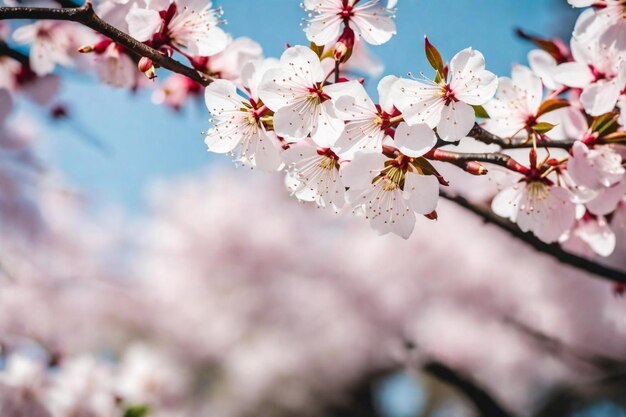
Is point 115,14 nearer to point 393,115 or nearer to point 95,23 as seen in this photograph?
point 95,23

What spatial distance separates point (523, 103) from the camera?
39.4 inches

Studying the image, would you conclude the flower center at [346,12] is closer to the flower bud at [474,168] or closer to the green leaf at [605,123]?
the flower bud at [474,168]

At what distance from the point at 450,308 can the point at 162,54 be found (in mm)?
3767

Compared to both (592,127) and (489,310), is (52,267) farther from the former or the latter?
(592,127)

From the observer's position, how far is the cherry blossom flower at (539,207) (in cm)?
94

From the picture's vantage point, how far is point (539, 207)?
0.97m

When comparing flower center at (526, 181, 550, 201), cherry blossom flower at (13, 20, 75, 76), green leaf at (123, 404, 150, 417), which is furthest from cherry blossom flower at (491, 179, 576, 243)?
green leaf at (123, 404, 150, 417)

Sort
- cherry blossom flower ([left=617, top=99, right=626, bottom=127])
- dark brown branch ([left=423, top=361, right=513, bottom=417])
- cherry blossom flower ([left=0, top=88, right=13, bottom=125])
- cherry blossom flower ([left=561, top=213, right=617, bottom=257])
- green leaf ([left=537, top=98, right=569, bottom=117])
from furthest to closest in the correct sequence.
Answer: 1. dark brown branch ([left=423, top=361, right=513, bottom=417])
2. cherry blossom flower ([left=0, top=88, right=13, bottom=125])
3. cherry blossom flower ([left=561, top=213, right=617, bottom=257])
4. green leaf ([left=537, top=98, right=569, bottom=117])
5. cherry blossom flower ([left=617, top=99, right=626, bottom=127])

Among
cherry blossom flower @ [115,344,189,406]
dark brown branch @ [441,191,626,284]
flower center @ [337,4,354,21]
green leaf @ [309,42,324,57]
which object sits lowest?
cherry blossom flower @ [115,344,189,406]

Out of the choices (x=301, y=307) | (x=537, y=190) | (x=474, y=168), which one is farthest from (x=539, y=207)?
(x=301, y=307)

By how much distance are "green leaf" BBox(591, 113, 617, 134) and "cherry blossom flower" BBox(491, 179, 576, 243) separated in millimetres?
118

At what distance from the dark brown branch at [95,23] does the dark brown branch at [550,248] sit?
60 cm

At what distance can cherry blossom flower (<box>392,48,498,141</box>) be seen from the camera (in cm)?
77

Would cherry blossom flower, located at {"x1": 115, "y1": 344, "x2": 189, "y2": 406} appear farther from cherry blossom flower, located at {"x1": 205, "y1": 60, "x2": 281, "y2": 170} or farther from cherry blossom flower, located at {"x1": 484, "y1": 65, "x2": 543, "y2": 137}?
cherry blossom flower, located at {"x1": 484, "y1": 65, "x2": 543, "y2": 137}
